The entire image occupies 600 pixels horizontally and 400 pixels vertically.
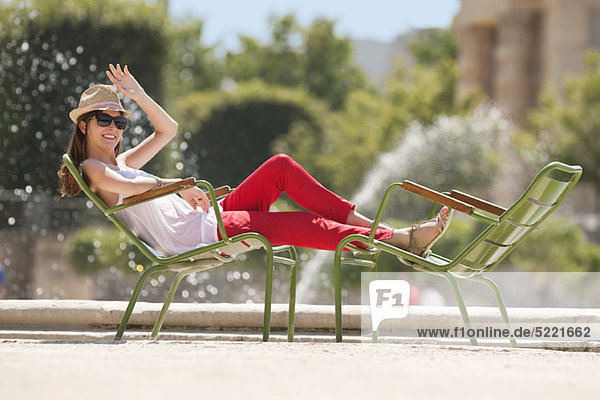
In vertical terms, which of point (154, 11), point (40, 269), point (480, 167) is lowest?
point (40, 269)

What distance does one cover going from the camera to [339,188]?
2939 cm

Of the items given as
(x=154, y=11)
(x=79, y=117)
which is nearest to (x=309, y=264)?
(x=154, y=11)

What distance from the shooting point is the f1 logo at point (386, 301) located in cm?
508

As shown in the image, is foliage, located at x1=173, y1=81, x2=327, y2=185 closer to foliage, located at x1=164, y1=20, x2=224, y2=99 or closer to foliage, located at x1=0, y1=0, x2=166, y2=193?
foliage, located at x1=0, y1=0, x2=166, y2=193

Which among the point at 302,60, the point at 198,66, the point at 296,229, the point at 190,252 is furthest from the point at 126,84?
the point at 198,66

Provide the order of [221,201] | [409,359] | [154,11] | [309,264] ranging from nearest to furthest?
[409,359] → [221,201] → [309,264] → [154,11]

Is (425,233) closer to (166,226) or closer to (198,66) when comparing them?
(166,226)

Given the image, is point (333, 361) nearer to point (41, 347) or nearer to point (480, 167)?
point (41, 347)

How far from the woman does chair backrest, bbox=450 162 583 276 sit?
18cm

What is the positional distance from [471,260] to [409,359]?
39.5 inches

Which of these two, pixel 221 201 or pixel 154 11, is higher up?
pixel 154 11

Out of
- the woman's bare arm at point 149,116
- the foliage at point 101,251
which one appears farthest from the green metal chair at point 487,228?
the foliage at point 101,251

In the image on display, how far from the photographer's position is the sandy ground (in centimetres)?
303

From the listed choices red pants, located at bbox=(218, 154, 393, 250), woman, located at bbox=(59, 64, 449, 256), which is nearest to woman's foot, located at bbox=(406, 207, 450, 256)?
woman, located at bbox=(59, 64, 449, 256)
